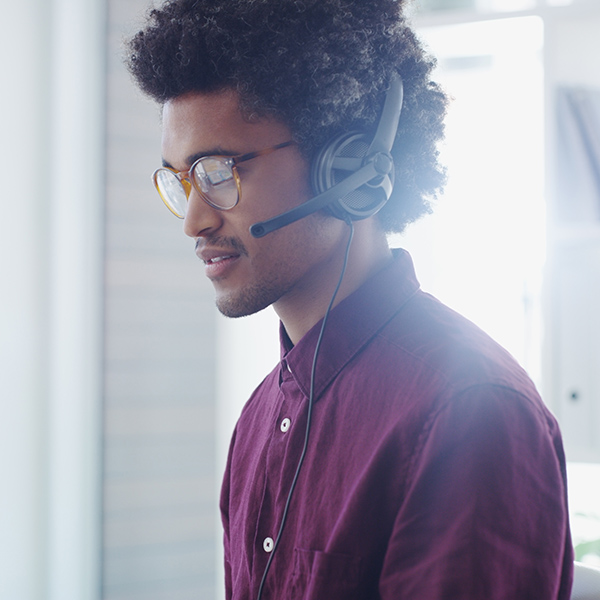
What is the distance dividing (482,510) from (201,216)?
540mm

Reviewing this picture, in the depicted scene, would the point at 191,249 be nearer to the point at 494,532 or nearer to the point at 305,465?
the point at 305,465

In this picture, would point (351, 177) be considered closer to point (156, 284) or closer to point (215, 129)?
point (215, 129)

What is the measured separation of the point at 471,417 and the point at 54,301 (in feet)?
4.61

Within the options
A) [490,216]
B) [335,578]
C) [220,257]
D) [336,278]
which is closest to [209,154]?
[220,257]

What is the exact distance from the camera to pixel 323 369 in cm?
81

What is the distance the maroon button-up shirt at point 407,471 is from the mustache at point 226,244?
0.16 meters

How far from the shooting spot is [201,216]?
0.86 meters

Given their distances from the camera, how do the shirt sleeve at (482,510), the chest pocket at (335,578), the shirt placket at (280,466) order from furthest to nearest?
1. the shirt placket at (280,466)
2. the chest pocket at (335,578)
3. the shirt sleeve at (482,510)

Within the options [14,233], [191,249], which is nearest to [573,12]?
[191,249]

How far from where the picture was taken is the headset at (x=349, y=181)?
786 mm

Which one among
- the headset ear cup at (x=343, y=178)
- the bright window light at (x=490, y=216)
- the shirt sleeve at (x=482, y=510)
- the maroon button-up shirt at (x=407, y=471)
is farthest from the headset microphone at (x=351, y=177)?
the bright window light at (x=490, y=216)

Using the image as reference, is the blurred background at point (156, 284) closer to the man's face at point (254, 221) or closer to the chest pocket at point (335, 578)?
the man's face at point (254, 221)

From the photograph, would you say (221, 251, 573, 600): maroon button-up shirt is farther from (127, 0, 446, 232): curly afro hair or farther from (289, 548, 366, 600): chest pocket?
(127, 0, 446, 232): curly afro hair

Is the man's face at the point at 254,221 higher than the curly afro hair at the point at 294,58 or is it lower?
lower
